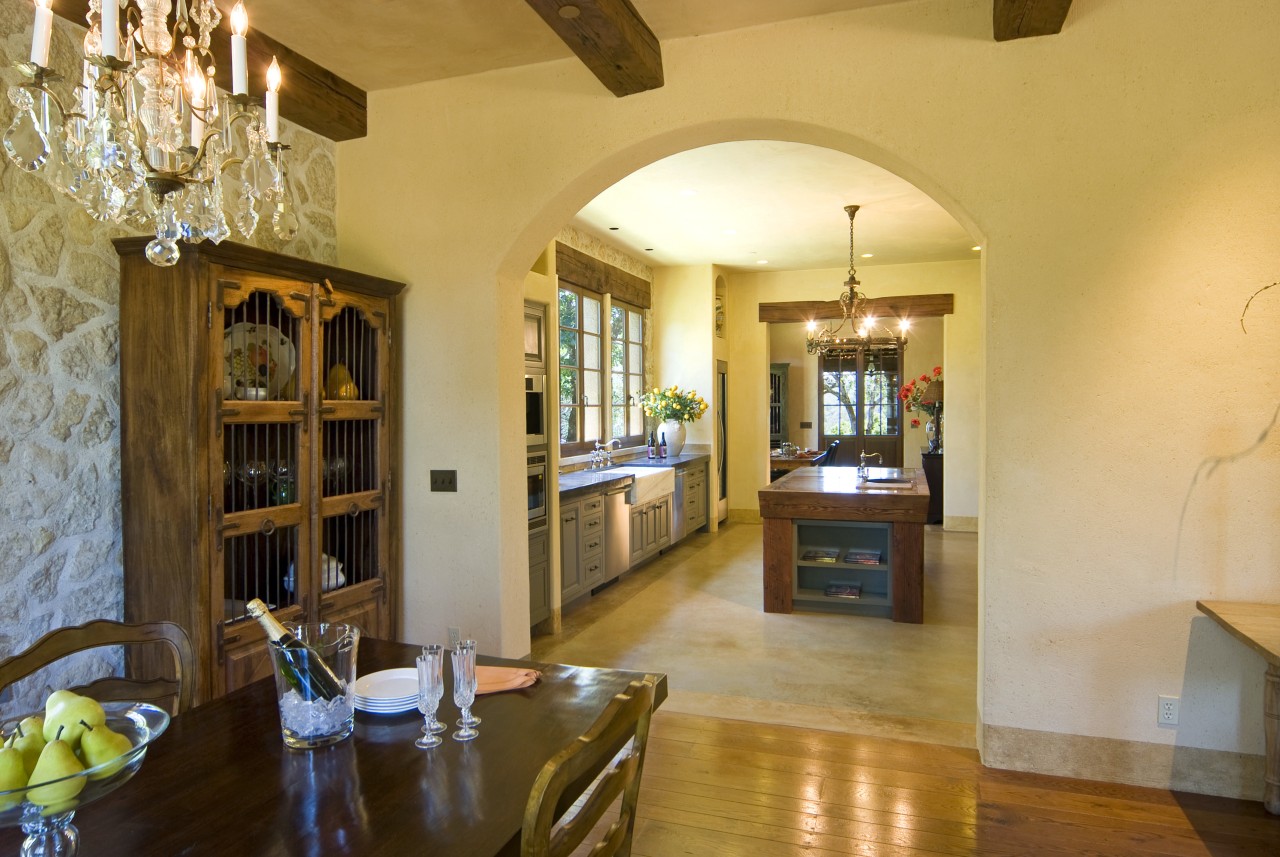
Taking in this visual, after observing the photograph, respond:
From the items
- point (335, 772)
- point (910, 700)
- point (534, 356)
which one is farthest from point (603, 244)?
point (335, 772)

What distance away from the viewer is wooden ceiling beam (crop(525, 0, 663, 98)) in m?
2.61

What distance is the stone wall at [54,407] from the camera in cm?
242

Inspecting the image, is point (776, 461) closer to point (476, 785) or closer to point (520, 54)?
point (520, 54)

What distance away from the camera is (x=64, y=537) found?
8.49ft

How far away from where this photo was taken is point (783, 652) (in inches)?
172

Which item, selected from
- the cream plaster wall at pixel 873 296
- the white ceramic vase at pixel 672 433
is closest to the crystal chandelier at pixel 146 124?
the white ceramic vase at pixel 672 433

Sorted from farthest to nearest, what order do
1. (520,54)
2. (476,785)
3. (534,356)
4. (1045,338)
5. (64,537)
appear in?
(534,356), (520,54), (1045,338), (64,537), (476,785)

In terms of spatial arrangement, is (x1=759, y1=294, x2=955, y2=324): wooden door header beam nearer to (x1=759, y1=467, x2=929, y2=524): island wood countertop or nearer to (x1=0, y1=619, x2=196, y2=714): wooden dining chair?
(x1=759, y1=467, x2=929, y2=524): island wood countertop

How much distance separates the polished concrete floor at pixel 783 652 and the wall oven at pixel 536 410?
1.23 meters

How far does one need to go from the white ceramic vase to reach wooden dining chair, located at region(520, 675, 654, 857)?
6.40 meters

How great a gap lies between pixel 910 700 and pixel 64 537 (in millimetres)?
3476

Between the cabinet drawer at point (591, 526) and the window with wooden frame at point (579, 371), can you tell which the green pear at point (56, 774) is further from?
the window with wooden frame at point (579, 371)

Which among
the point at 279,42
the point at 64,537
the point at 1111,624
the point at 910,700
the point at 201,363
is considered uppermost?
the point at 279,42

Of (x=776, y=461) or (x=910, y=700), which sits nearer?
(x=910, y=700)
